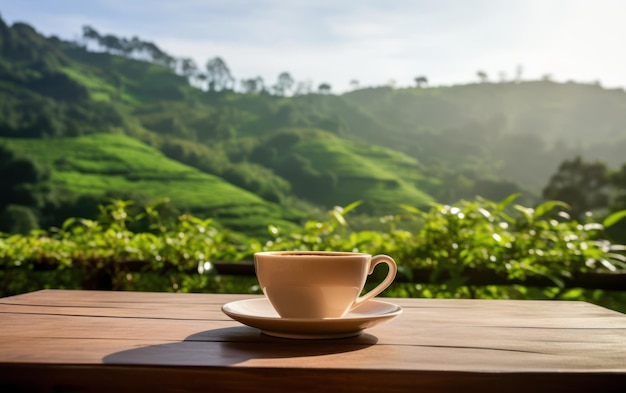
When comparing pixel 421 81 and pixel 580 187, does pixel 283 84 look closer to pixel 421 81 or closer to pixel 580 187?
pixel 421 81

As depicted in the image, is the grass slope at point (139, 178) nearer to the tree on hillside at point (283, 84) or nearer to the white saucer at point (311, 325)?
the tree on hillside at point (283, 84)

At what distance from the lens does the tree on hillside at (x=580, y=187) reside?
1917 centimetres

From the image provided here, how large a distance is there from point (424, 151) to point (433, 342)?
28.2 metres

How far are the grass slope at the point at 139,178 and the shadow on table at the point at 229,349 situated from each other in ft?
74.3

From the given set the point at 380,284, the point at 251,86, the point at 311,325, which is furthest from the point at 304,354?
the point at 251,86

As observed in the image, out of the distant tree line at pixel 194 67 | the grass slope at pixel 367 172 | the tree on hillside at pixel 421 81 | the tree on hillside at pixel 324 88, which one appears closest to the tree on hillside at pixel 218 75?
the distant tree line at pixel 194 67

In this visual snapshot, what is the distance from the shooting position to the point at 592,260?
78.3 inches

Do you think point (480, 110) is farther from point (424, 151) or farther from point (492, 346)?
point (492, 346)

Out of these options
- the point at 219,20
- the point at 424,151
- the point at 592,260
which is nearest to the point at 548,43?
the point at 424,151

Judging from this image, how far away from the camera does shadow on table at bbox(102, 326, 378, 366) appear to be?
26.2 inches

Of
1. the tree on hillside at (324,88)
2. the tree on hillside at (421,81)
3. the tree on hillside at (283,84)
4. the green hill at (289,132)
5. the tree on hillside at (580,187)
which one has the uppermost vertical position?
the tree on hillside at (421,81)

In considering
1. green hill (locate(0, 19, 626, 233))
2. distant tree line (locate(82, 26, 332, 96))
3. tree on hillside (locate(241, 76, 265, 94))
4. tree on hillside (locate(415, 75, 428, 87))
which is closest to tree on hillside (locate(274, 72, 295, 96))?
distant tree line (locate(82, 26, 332, 96))

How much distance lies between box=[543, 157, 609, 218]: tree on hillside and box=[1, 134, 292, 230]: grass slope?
9.87 metres

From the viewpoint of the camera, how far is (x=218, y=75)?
1118 inches
